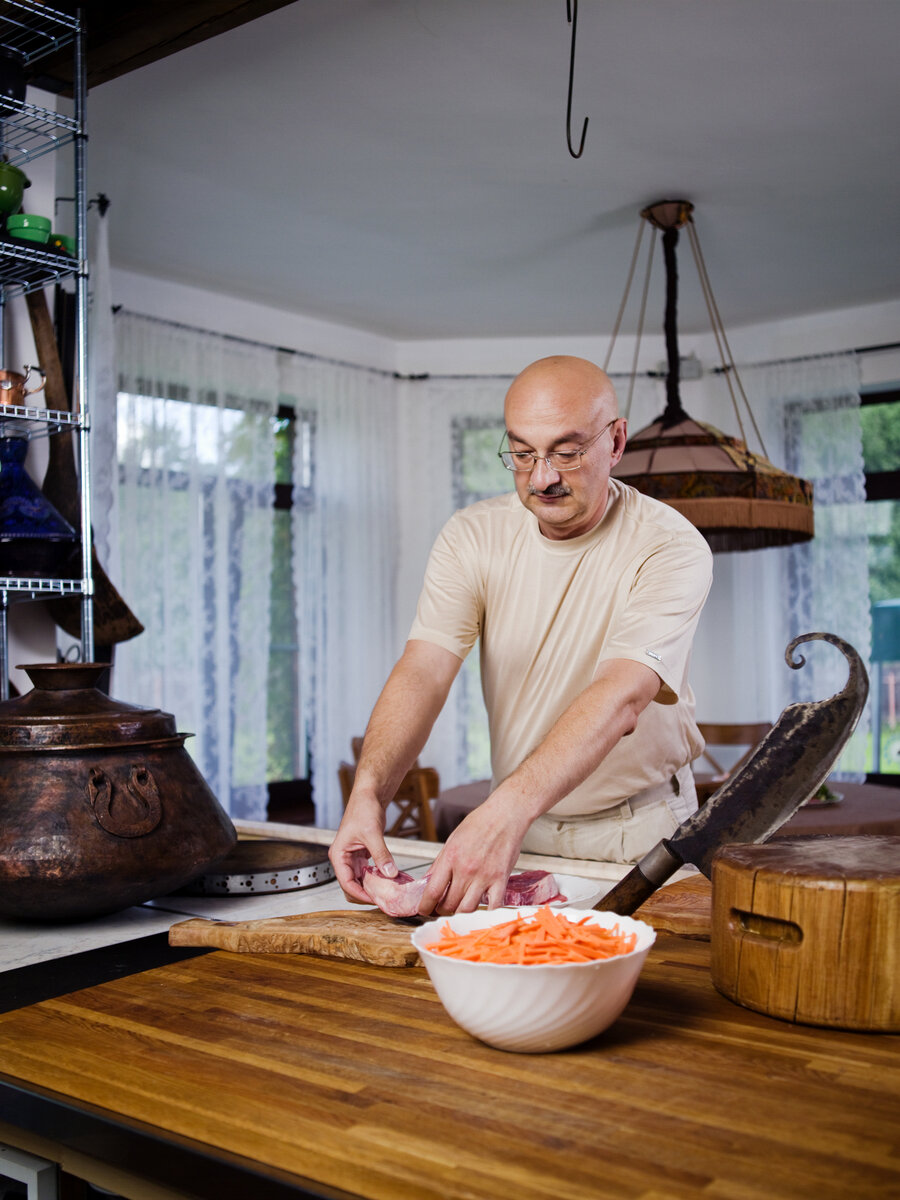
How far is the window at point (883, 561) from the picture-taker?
5.64m

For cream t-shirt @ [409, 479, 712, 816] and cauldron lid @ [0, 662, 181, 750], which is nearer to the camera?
cauldron lid @ [0, 662, 181, 750]

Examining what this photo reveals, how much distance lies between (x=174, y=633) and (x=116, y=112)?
2.23 m

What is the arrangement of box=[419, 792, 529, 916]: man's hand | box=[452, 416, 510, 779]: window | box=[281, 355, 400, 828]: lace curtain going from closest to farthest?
box=[419, 792, 529, 916]: man's hand, box=[281, 355, 400, 828]: lace curtain, box=[452, 416, 510, 779]: window

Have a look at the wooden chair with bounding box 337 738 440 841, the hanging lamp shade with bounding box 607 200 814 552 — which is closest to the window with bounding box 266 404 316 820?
the wooden chair with bounding box 337 738 440 841

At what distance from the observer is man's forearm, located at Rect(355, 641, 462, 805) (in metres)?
1.71

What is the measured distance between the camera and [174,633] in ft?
16.0

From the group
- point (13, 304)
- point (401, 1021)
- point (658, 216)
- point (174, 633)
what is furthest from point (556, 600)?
point (174, 633)

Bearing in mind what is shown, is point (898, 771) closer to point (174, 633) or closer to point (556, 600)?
point (174, 633)

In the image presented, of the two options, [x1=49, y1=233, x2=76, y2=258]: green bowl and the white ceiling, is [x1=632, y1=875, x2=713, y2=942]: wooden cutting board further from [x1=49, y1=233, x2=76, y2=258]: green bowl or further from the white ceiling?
the white ceiling

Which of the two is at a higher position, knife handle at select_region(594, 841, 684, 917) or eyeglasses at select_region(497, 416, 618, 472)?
eyeglasses at select_region(497, 416, 618, 472)

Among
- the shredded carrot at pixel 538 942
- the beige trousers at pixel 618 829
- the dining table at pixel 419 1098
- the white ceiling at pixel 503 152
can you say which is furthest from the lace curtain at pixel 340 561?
the shredded carrot at pixel 538 942

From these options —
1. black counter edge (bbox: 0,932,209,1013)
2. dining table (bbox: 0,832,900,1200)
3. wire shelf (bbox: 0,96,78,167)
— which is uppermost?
wire shelf (bbox: 0,96,78,167)

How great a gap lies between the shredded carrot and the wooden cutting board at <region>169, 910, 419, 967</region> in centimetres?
18

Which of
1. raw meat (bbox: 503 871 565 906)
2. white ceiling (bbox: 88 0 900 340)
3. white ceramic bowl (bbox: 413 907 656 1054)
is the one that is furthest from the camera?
white ceiling (bbox: 88 0 900 340)
